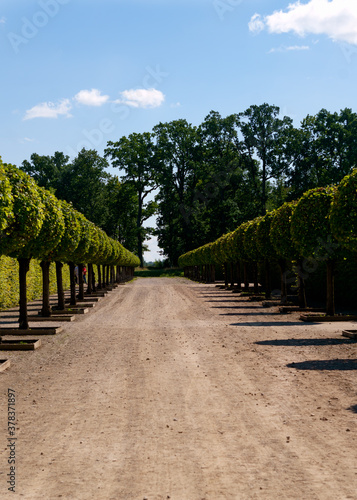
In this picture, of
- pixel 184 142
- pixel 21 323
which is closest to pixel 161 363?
pixel 21 323

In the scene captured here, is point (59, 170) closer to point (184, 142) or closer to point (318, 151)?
point (184, 142)

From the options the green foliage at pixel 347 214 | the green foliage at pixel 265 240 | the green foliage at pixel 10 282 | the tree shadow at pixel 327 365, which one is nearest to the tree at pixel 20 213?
the tree shadow at pixel 327 365

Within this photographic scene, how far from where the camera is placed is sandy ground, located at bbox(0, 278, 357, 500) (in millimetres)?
4820

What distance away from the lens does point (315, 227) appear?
62.0 ft

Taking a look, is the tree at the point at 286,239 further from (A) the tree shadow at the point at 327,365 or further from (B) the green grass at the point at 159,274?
(B) the green grass at the point at 159,274

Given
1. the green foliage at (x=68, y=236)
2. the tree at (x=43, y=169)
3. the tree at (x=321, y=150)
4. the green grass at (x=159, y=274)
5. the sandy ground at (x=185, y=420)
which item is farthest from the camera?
the tree at (x=43, y=169)

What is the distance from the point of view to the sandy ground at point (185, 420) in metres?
4.82

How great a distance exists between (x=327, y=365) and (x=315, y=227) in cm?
926

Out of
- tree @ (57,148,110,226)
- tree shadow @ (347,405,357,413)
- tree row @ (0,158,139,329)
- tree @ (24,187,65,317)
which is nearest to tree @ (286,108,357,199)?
tree @ (57,148,110,226)

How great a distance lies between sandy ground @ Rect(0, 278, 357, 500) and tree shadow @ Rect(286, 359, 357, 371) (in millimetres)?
20

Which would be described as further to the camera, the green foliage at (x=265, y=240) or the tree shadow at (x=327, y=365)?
the green foliage at (x=265, y=240)

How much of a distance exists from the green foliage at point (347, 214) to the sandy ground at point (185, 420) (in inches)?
103

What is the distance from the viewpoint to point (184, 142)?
87812mm

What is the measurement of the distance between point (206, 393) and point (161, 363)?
2.72 meters
